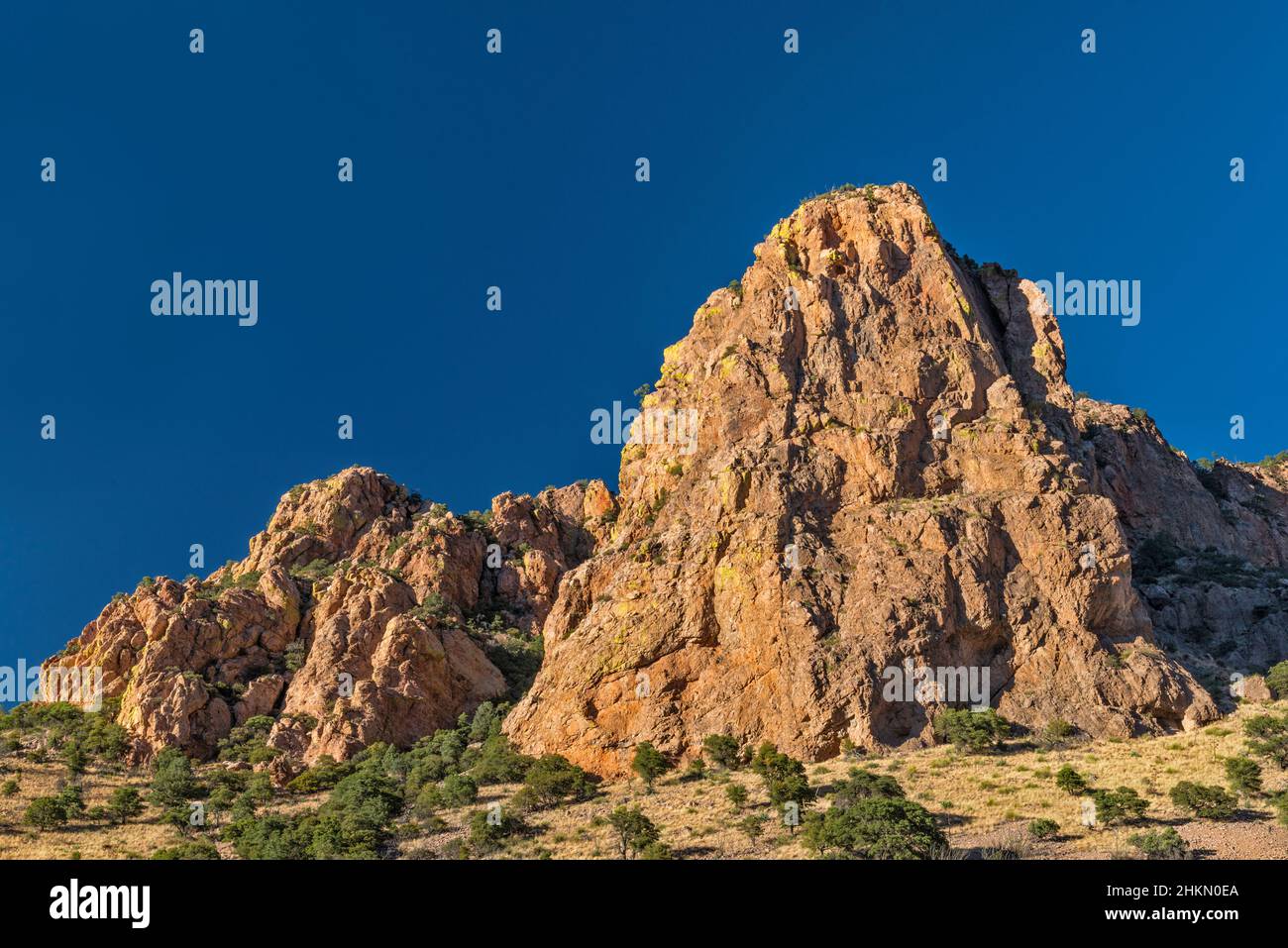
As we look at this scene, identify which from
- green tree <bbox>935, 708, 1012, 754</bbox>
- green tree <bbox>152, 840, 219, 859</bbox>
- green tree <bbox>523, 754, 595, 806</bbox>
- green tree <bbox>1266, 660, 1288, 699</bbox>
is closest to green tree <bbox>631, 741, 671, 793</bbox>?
green tree <bbox>523, 754, 595, 806</bbox>

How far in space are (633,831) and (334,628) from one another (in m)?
38.5

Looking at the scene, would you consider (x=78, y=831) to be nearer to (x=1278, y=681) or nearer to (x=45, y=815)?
(x=45, y=815)

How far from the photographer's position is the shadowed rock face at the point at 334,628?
2687 inches

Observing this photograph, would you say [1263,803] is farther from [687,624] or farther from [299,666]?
[299,666]

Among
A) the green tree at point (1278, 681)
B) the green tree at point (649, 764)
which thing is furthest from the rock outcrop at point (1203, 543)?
the green tree at point (649, 764)

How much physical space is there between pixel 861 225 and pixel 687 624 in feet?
122

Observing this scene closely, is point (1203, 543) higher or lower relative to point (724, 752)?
higher

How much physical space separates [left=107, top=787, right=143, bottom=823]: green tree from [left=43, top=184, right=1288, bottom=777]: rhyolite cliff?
10.8 metres

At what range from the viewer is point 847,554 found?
206 feet

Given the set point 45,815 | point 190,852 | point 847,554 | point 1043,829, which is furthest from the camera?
point 847,554

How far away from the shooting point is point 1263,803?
141 feet

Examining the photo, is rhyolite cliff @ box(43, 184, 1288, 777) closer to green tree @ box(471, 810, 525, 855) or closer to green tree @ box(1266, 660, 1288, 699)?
green tree @ box(1266, 660, 1288, 699)

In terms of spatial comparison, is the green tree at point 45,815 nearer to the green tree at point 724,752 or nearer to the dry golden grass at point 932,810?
the dry golden grass at point 932,810

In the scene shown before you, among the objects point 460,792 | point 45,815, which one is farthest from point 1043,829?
point 45,815
